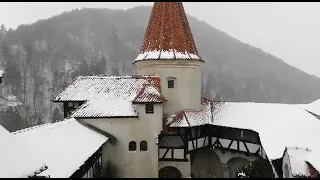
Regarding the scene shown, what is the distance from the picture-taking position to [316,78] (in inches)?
6235

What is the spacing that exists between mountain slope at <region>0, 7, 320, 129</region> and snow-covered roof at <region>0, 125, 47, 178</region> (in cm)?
5054

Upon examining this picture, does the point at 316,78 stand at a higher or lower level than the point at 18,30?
lower

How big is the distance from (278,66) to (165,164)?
138 metres

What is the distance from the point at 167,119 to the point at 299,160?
472 inches

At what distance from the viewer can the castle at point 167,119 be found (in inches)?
1040

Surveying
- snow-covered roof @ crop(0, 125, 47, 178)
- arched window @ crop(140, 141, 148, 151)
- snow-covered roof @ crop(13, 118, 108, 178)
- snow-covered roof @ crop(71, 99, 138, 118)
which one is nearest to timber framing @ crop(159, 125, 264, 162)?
arched window @ crop(140, 141, 148, 151)

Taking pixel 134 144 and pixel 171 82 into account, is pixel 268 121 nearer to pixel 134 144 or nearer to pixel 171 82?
pixel 171 82

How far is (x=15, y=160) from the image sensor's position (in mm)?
13289

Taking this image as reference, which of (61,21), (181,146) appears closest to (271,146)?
(181,146)

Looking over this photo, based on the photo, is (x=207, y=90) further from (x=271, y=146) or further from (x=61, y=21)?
(x=271, y=146)

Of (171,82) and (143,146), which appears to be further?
(171,82)

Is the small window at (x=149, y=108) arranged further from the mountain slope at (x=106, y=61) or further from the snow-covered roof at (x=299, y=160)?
the mountain slope at (x=106, y=61)

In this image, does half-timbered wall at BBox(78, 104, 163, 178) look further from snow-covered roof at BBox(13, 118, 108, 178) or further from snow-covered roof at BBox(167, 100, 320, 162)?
snow-covered roof at BBox(13, 118, 108, 178)

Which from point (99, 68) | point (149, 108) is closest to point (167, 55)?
point (149, 108)
